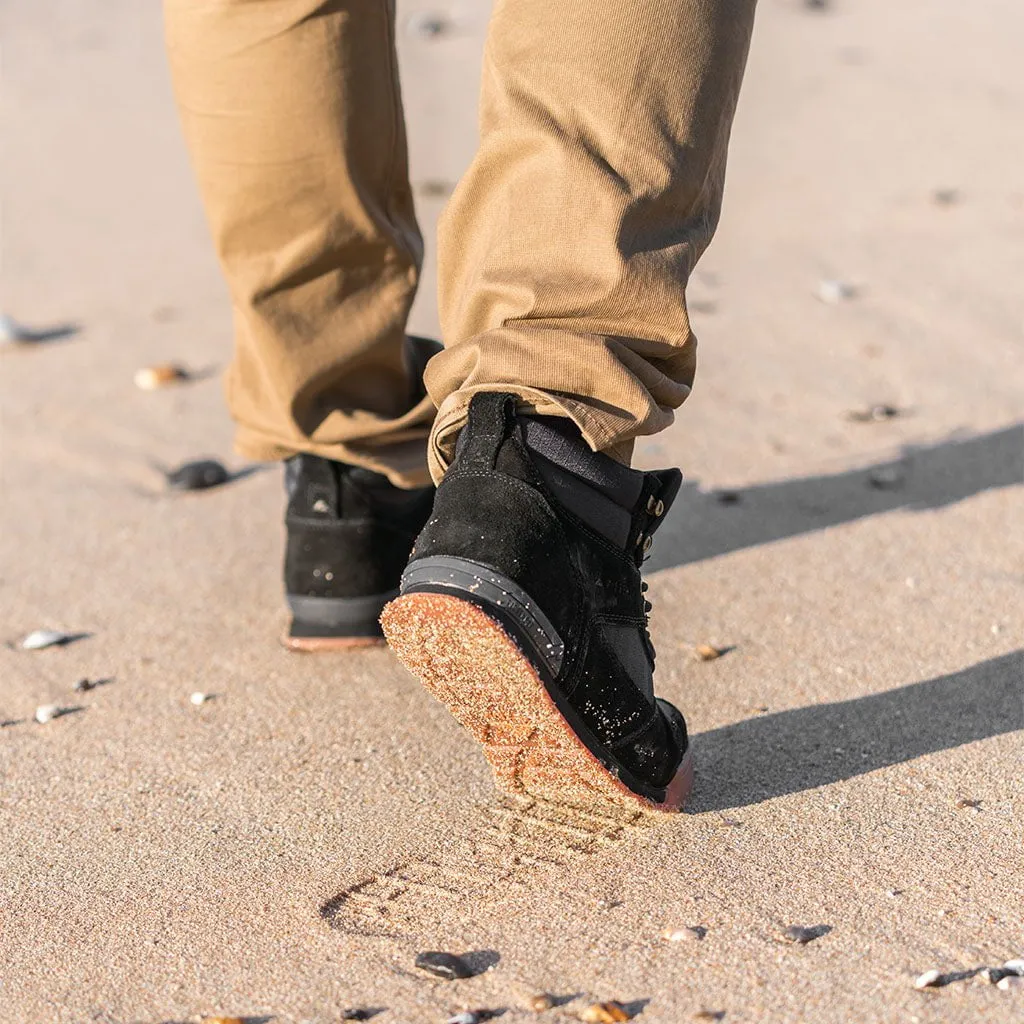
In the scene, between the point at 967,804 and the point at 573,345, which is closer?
the point at 573,345

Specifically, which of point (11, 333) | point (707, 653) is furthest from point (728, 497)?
point (11, 333)

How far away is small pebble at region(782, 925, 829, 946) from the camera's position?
141cm

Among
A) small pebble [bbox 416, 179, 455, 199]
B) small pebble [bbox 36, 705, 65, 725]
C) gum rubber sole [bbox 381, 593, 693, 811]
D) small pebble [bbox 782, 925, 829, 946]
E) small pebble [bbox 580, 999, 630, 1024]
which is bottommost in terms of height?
small pebble [bbox 416, 179, 455, 199]

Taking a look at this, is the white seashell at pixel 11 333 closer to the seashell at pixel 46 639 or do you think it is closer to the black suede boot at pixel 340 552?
the seashell at pixel 46 639

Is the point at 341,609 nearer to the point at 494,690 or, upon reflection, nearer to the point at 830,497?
the point at 494,690

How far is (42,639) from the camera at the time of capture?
7.31ft

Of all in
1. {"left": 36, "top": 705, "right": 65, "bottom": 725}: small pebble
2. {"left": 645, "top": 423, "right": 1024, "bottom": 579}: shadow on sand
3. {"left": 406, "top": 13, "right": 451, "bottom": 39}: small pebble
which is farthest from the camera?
{"left": 406, "top": 13, "right": 451, "bottom": 39}: small pebble

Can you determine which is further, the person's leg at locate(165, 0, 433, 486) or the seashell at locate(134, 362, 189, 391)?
the seashell at locate(134, 362, 189, 391)

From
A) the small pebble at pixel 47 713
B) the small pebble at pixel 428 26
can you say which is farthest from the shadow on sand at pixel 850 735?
the small pebble at pixel 428 26

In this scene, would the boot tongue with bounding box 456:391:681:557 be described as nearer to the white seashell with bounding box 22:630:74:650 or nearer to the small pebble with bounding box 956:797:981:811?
the small pebble with bounding box 956:797:981:811

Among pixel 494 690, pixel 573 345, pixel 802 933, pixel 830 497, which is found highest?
pixel 573 345

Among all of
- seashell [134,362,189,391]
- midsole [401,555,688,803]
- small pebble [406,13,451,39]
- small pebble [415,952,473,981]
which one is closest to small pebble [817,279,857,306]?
seashell [134,362,189,391]

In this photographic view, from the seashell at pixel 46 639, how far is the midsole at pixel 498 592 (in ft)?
3.23

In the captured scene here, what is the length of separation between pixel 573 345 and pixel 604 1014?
64 centimetres
